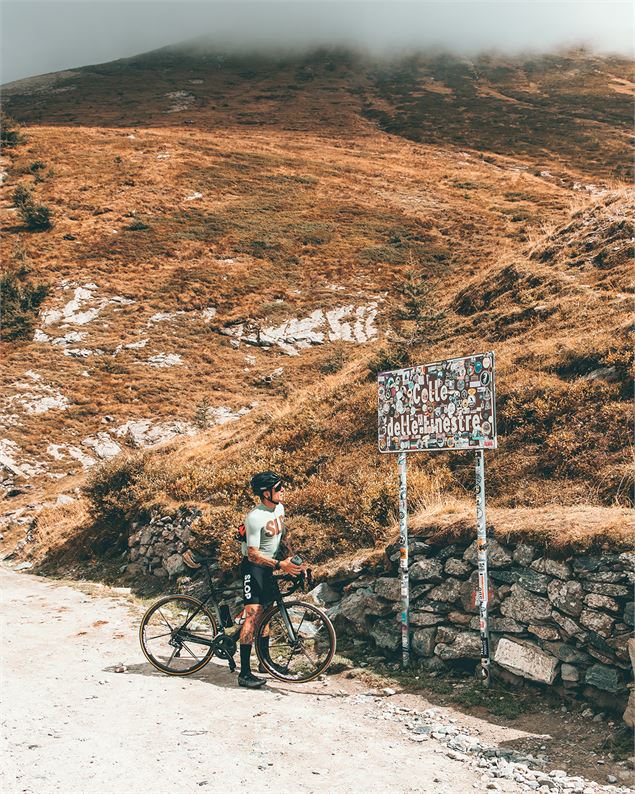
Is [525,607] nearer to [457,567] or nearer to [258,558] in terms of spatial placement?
[457,567]

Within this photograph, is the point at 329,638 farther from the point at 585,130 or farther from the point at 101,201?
the point at 585,130

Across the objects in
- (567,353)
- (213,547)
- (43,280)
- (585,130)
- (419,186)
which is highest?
(585,130)

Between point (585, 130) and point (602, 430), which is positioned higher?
point (585, 130)

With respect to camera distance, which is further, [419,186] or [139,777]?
[419,186]

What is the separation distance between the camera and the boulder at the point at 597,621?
20.0 ft

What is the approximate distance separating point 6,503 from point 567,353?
2009 centimetres

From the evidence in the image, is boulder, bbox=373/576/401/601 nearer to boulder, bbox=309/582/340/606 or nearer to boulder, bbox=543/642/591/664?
boulder, bbox=309/582/340/606

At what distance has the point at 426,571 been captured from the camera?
7.91m

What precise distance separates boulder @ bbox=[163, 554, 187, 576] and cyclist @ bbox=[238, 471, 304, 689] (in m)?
5.25

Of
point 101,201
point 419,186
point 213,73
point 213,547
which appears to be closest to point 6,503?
point 213,547

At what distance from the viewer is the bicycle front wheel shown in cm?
745

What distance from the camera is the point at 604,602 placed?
6148mm

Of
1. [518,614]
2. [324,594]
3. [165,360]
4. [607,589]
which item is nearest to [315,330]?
[165,360]

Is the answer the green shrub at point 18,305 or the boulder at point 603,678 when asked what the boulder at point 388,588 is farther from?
the green shrub at point 18,305
